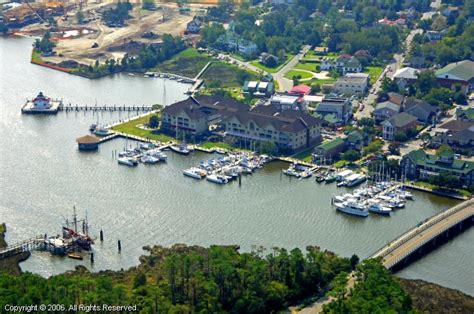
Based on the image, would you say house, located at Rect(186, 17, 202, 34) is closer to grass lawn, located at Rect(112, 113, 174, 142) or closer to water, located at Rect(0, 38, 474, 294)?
grass lawn, located at Rect(112, 113, 174, 142)

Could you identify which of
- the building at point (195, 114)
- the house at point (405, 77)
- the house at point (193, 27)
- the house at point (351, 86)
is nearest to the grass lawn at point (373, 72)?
the house at point (405, 77)

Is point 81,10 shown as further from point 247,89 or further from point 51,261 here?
point 51,261

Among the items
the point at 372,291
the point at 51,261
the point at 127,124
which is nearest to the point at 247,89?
the point at 127,124

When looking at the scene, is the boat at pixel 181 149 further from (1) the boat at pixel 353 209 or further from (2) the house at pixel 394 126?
(2) the house at pixel 394 126

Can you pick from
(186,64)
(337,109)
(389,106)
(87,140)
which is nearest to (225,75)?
(186,64)

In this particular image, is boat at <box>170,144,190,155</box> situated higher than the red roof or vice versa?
the red roof

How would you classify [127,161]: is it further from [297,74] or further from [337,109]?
[297,74]

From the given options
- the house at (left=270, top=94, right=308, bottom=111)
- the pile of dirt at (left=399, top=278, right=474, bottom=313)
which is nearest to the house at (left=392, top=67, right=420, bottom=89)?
the house at (left=270, top=94, right=308, bottom=111)
